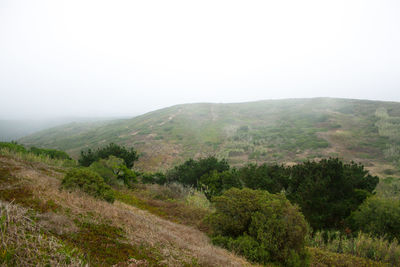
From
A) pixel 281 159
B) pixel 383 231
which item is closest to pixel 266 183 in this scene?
pixel 383 231

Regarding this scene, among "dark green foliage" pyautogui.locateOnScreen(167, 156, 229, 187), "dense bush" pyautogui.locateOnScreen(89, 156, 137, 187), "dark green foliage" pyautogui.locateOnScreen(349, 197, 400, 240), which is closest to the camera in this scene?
"dark green foliage" pyautogui.locateOnScreen(349, 197, 400, 240)

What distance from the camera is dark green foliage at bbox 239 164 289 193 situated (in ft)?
44.4

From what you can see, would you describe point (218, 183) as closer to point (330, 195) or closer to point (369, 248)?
point (330, 195)

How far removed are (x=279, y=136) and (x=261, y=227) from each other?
38636 mm

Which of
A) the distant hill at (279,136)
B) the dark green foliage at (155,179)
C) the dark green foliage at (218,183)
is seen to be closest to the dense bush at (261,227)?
the dark green foliage at (218,183)

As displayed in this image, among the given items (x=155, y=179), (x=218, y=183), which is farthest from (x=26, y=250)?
(x=155, y=179)

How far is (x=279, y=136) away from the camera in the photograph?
4209cm

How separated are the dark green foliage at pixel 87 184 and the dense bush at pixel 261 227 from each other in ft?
16.0

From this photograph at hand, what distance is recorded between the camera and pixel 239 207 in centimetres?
737

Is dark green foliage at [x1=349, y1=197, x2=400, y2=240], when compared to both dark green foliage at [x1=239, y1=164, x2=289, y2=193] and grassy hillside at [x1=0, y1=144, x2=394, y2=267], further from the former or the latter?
dark green foliage at [x1=239, y1=164, x2=289, y2=193]

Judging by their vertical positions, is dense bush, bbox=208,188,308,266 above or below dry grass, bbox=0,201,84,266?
below

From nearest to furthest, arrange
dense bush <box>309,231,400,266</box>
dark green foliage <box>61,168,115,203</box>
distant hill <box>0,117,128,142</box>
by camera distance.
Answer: dense bush <box>309,231,400,266</box> → dark green foliage <box>61,168,115,203</box> → distant hill <box>0,117,128,142</box>

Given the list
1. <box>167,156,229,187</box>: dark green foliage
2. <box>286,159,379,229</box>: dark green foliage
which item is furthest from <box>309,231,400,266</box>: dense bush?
<box>167,156,229,187</box>: dark green foliage

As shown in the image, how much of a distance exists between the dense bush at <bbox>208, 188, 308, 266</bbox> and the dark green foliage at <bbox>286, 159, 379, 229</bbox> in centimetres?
475
